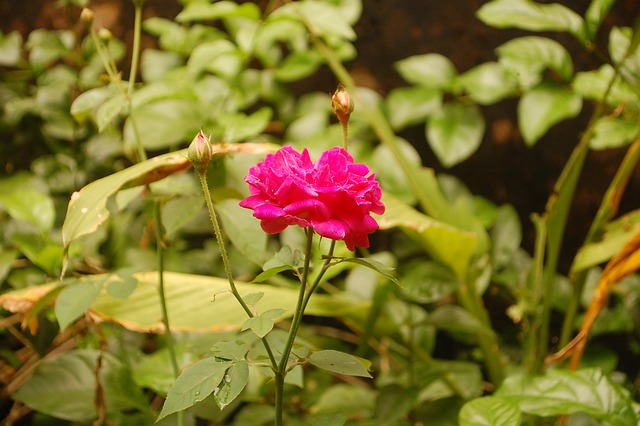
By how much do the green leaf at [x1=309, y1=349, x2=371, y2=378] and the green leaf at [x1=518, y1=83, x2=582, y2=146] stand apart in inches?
25.0

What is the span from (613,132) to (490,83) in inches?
8.9

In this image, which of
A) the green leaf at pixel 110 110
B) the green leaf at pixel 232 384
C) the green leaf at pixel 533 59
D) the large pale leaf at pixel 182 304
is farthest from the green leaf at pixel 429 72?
the green leaf at pixel 232 384

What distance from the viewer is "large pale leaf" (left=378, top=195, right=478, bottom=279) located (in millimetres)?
841

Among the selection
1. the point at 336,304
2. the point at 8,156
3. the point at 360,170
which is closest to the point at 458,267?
the point at 336,304

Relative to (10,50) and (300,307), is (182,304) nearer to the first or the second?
(300,307)

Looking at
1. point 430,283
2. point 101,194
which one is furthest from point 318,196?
point 430,283

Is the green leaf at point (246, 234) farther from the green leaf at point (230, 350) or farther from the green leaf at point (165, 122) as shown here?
the green leaf at point (165, 122)

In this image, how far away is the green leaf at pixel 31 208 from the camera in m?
1.06

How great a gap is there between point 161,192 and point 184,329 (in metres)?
0.19

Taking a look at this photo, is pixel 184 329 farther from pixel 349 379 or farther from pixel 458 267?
pixel 349 379

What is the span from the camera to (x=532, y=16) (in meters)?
0.99

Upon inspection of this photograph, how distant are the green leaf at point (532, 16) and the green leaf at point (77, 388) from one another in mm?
737

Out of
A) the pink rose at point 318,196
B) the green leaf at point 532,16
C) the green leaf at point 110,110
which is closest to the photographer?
the pink rose at point 318,196

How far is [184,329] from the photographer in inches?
33.5
